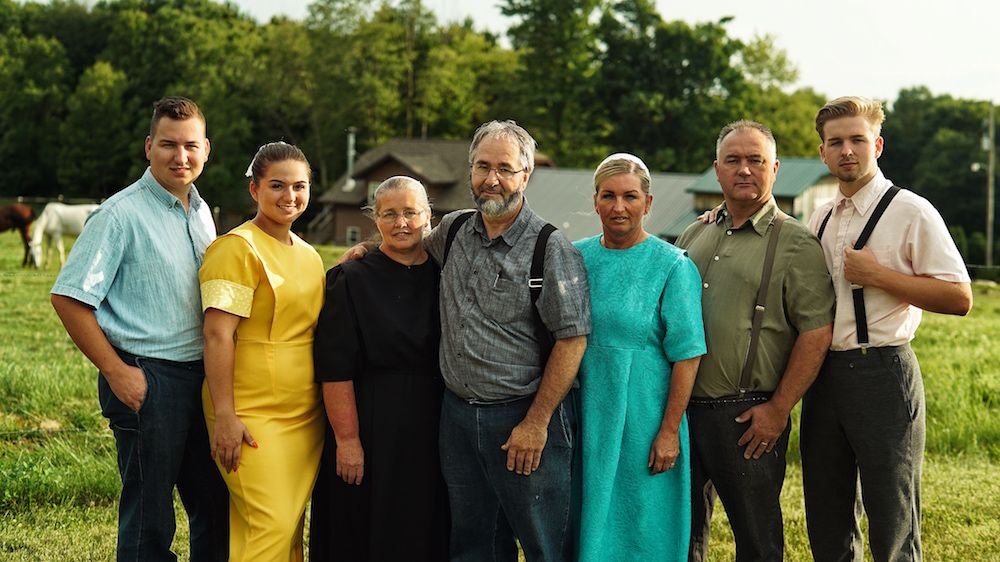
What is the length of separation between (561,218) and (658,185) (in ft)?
15.8

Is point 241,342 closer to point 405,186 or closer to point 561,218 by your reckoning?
point 405,186

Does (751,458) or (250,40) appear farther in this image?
(250,40)

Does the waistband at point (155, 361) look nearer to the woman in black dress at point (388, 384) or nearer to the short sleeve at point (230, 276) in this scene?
the short sleeve at point (230, 276)

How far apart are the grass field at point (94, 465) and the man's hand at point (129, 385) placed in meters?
1.64

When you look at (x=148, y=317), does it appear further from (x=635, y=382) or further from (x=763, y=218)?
(x=763, y=218)

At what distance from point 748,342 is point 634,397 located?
55 centimetres

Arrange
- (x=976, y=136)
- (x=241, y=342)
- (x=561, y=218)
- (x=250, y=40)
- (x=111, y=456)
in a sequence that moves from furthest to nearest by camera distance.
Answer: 1. (x=250, y=40)
2. (x=976, y=136)
3. (x=561, y=218)
4. (x=111, y=456)
5. (x=241, y=342)

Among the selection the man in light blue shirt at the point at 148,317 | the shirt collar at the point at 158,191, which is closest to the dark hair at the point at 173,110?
the man in light blue shirt at the point at 148,317

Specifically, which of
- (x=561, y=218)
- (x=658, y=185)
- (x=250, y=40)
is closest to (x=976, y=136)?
(x=658, y=185)

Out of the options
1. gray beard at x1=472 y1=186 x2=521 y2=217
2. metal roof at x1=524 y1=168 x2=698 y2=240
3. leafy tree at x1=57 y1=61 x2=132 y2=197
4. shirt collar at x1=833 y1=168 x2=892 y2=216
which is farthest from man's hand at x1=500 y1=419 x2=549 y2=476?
leafy tree at x1=57 y1=61 x2=132 y2=197

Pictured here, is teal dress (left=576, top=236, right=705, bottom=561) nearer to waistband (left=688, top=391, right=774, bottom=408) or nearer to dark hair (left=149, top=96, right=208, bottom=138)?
waistband (left=688, top=391, right=774, bottom=408)

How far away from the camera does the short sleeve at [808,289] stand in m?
3.95

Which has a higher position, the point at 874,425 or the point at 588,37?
the point at 588,37

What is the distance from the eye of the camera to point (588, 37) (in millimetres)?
49938
